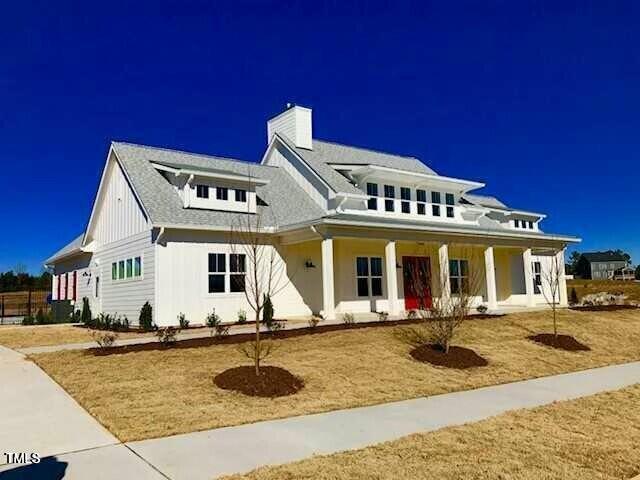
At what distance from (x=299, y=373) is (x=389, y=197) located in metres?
13.8

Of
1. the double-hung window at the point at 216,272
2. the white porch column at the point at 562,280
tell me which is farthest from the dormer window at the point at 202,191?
the white porch column at the point at 562,280

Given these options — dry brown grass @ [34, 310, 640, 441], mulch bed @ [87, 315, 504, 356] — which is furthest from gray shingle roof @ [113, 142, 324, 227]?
dry brown grass @ [34, 310, 640, 441]

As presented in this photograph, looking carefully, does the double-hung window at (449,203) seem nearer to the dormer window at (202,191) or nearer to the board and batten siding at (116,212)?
the dormer window at (202,191)

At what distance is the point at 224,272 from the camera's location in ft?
57.9

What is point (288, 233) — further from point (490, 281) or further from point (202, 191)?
point (490, 281)

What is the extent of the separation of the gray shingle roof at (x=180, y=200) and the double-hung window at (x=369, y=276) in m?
2.89

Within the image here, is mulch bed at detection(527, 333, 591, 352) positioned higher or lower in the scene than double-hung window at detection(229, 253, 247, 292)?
lower

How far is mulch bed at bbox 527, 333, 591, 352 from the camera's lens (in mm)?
13752

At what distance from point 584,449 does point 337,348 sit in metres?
6.45

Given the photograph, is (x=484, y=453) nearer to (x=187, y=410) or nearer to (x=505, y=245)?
(x=187, y=410)

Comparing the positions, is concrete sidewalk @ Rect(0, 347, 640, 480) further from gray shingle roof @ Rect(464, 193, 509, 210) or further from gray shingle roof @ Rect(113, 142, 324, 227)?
gray shingle roof @ Rect(464, 193, 509, 210)

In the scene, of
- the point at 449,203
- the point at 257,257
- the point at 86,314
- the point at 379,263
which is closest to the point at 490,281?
the point at 449,203

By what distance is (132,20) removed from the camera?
1659 centimetres

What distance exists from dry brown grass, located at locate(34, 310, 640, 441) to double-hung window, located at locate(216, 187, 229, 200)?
770 centimetres
